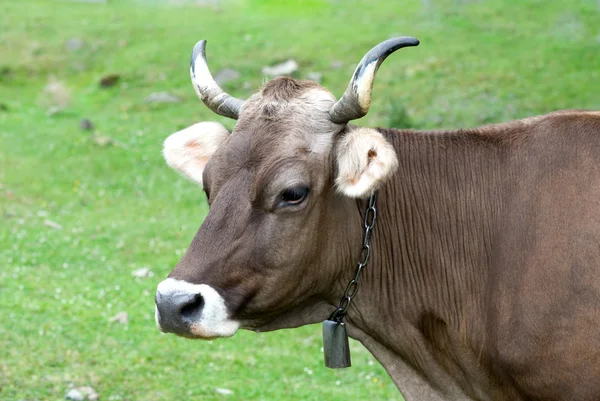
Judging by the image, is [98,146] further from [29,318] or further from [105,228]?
[29,318]

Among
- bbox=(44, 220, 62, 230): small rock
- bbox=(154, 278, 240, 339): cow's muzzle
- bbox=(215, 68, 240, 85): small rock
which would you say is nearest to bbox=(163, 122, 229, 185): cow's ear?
bbox=(154, 278, 240, 339): cow's muzzle

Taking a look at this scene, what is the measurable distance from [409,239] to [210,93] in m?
1.62

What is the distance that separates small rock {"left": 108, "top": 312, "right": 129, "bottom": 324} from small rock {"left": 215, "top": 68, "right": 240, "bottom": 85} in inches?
486

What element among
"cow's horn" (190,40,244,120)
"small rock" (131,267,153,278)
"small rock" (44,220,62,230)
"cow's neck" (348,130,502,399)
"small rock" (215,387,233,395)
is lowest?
"small rock" (44,220,62,230)

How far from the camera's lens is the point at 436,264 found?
5723 millimetres

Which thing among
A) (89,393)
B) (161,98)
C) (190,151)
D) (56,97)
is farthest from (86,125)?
(190,151)

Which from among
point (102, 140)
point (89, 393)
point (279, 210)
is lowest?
point (102, 140)

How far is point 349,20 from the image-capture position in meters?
26.6

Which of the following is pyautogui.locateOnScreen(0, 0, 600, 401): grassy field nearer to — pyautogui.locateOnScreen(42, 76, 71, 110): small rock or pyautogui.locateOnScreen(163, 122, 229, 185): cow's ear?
pyautogui.locateOnScreen(42, 76, 71, 110): small rock

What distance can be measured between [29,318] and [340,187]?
6.15 m

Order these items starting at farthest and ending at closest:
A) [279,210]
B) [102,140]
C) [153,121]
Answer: [153,121]
[102,140]
[279,210]

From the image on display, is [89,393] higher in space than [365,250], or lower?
lower

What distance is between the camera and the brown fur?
17.1 feet

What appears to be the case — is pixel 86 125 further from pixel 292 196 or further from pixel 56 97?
pixel 292 196
